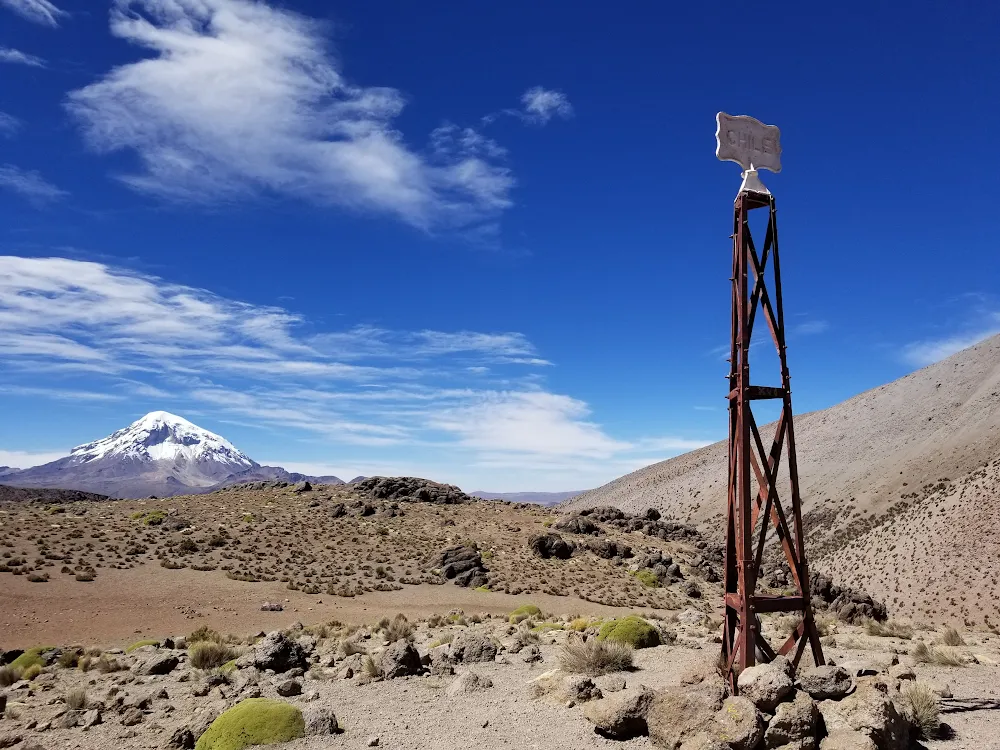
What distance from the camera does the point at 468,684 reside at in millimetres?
12023

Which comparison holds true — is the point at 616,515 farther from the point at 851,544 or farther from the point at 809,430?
the point at 809,430

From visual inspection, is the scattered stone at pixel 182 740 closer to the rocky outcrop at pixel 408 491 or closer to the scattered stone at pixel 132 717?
the scattered stone at pixel 132 717

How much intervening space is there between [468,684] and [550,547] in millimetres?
32026

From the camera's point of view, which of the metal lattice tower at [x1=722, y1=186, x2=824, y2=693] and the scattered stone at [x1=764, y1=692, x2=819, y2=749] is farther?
the metal lattice tower at [x1=722, y1=186, x2=824, y2=693]

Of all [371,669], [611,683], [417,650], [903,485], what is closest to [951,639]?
[611,683]

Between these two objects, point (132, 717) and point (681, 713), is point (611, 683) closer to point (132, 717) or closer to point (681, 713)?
A: point (681, 713)

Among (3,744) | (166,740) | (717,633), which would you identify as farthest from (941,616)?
(3,744)

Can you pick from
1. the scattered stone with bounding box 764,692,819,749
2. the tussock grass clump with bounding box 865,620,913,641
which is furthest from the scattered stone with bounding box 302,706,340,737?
the tussock grass clump with bounding box 865,620,913,641

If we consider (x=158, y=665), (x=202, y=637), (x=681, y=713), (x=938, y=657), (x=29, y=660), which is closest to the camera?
(x=681, y=713)

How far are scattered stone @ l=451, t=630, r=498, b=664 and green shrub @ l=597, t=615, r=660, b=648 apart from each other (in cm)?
274

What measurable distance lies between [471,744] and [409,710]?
93.4 inches

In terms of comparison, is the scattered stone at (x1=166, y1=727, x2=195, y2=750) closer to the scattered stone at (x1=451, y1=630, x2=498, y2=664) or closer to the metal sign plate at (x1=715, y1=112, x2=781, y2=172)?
the scattered stone at (x1=451, y1=630, x2=498, y2=664)

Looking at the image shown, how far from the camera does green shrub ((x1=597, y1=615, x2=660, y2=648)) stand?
15125mm

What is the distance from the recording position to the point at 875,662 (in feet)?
40.9
